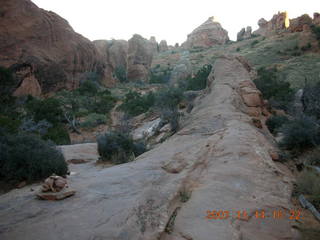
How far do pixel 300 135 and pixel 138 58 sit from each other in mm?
39932

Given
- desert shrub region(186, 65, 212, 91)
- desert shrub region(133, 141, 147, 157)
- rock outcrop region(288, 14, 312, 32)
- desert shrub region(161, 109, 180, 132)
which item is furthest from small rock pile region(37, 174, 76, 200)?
rock outcrop region(288, 14, 312, 32)

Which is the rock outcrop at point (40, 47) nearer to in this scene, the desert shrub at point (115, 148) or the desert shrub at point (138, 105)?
the desert shrub at point (138, 105)

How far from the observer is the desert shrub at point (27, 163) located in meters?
6.03

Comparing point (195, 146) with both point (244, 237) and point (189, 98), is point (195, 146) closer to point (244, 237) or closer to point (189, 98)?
point (244, 237)

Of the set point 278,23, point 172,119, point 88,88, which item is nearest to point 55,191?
point 172,119

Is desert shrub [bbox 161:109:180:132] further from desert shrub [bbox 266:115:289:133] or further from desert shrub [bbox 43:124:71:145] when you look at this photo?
desert shrub [bbox 43:124:71:145]

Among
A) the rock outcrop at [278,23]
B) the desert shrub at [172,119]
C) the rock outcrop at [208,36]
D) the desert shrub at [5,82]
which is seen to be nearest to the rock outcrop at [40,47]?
the desert shrub at [5,82]

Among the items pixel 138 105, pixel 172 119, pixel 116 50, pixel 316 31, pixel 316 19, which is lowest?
pixel 138 105

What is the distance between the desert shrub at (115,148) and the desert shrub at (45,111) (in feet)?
36.5

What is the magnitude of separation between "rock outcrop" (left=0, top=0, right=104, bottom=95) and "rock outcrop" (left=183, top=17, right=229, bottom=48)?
41.1 m

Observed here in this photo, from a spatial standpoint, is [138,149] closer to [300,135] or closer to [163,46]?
[300,135]

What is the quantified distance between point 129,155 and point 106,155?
3.12 ft

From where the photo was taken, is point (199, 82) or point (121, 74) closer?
point (199, 82)

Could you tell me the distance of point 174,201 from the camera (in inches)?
151
